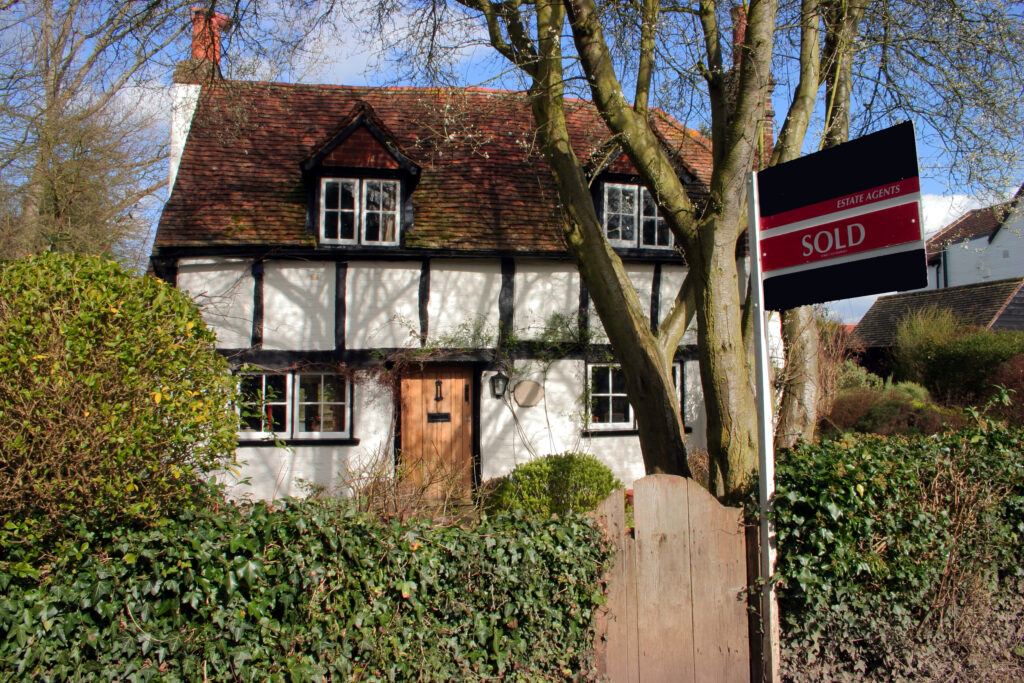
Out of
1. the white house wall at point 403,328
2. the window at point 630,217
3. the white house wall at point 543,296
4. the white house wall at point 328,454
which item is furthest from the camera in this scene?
Answer: the window at point 630,217

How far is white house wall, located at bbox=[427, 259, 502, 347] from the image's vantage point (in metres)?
10.3

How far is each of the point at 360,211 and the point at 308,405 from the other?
2.98 metres

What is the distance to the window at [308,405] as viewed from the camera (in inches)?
391

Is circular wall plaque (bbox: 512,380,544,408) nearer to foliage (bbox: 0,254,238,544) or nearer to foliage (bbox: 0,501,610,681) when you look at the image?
foliage (bbox: 0,501,610,681)

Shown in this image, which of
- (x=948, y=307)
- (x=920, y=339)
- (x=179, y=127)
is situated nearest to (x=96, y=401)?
(x=179, y=127)

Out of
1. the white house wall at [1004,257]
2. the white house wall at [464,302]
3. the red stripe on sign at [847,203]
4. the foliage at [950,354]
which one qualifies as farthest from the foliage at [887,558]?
the white house wall at [1004,257]

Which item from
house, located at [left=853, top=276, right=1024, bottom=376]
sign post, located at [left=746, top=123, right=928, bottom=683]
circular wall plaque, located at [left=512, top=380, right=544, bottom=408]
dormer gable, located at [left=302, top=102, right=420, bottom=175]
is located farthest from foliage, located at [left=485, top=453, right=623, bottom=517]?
house, located at [left=853, top=276, right=1024, bottom=376]

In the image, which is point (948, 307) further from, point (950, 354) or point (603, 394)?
point (603, 394)

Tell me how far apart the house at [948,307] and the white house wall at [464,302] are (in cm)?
1225

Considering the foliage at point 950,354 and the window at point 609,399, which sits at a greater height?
the foliage at point 950,354

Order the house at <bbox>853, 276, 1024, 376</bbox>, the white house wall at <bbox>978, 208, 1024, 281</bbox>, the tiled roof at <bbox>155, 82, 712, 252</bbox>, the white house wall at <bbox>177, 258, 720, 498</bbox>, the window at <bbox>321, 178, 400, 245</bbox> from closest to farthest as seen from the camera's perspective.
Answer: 1. the white house wall at <bbox>177, 258, 720, 498</bbox>
2. the tiled roof at <bbox>155, 82, 712, 252</bbox>
3. the window at <bbox>321, 178, 400, 245</bbox>
4. the house at <bbox>853, 276, 1024, 376</bbox>
5. the white house wall at <bbox>978, 208, 1024, 281</bbox>

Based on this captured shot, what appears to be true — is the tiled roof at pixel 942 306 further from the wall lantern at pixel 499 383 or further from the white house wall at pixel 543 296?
the wall lantern at pixel 499 383

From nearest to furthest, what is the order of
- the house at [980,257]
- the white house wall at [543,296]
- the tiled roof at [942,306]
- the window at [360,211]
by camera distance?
the window at [360,211]
the white house wall at [543,296]
the tiled roof at [942,306]
the house at [980,257]

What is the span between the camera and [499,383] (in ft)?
33.8
